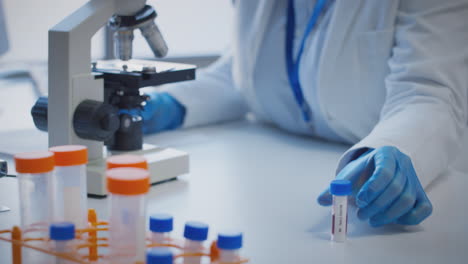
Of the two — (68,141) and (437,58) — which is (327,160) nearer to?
(437,58)

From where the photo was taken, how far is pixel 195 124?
1755mm

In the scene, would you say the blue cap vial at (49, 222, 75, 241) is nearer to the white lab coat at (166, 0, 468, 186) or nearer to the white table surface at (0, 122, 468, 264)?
the white table surface at (0, 122, 468, 264)

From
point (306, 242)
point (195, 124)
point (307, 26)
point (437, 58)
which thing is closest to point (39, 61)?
point (195, 124)

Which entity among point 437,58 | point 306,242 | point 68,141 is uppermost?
point 437,58

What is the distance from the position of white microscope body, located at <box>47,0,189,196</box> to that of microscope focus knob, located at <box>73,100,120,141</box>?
0.01 metres

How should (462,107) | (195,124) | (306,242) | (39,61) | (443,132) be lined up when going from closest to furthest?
(306,242) < (443,132) < (462,107) < (195,124) < (39,61)

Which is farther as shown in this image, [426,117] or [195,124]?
[195,124]

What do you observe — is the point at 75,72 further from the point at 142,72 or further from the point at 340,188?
the point at 340,188

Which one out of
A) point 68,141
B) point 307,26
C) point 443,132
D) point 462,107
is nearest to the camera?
point 68,141

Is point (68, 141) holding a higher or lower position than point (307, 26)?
lower

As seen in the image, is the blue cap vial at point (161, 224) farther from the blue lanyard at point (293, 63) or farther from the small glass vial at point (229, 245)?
the blue lanyard at point (293, 63)

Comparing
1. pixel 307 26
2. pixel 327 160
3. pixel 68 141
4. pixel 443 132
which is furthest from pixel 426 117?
pixel 68 141

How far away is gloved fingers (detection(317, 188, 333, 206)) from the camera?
1066 millimetres

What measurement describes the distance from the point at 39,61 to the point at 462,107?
5.28ft
